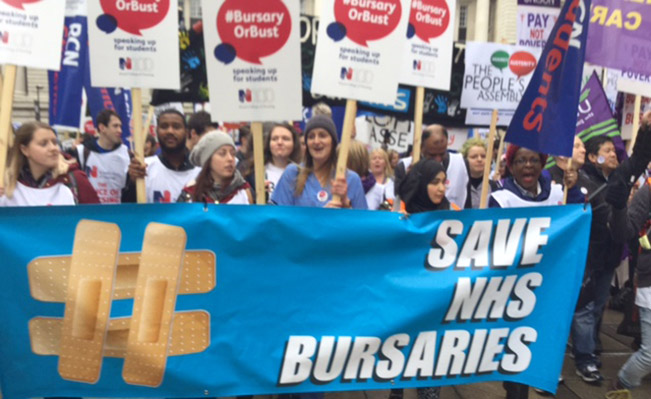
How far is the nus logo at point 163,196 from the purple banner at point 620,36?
334cm

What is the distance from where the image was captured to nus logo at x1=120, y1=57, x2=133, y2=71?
12.3 ft

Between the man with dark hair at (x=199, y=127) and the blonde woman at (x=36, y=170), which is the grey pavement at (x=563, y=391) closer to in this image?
the blonde woman at (x=36, y=170)

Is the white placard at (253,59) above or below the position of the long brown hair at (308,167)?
above

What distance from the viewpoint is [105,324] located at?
315cm

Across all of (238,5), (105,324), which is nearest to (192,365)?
(105,324)

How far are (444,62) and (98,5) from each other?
257cm

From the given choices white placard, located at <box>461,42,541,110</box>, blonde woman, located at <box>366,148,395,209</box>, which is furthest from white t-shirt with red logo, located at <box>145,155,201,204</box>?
white placard, located at <box>461,42,541,110</box>

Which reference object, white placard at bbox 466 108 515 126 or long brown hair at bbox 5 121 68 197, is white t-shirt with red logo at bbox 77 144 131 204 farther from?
white placard at bbox 466 108 515 126

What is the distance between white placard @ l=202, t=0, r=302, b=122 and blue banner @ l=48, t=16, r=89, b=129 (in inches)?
115

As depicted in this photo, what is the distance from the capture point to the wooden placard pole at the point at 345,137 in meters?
3.61

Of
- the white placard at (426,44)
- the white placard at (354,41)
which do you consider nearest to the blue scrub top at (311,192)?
the white placard at (354,41)

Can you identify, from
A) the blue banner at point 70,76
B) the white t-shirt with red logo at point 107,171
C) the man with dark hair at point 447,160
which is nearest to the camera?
the man with dark hair at point 447,160

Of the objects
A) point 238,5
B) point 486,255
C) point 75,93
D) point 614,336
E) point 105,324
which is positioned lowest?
point 614,336

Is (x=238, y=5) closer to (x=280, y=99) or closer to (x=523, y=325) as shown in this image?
(x=280, y=99)
